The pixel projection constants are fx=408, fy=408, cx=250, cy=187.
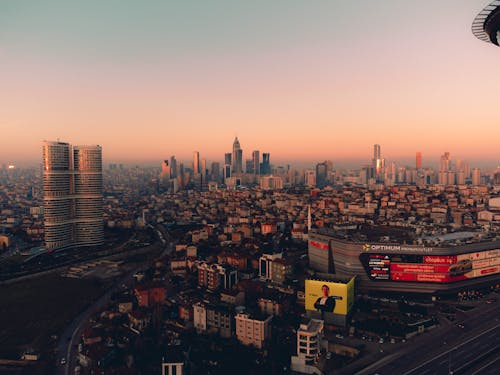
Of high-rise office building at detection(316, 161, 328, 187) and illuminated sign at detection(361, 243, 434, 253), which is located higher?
high-rise office building at detection(316, 161, 328, 187)

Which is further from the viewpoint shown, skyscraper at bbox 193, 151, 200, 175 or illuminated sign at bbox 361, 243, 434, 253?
skyscraper at bbox 193, 151, 200, 175

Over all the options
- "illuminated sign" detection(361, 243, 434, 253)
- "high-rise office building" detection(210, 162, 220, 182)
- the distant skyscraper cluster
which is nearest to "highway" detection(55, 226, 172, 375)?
"illuminated sign" detection(361, 243, 434, 253)

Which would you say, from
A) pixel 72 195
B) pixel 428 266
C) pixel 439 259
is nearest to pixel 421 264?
pixel 428 266

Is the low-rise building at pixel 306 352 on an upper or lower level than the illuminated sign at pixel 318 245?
lower

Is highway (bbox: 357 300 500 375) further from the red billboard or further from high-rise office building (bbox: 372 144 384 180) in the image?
high-rise office building (bbox: 372 144 384 180)

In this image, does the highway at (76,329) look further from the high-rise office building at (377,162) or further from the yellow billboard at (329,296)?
the high-rise office building at (377,162)

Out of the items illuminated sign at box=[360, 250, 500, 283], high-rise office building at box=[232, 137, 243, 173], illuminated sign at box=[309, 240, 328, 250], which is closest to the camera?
illuminated sign at box=[360, 250, 500, 283]

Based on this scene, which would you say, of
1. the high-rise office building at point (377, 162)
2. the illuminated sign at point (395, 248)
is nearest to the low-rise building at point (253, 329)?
the illuminated sign at point (395, 248)

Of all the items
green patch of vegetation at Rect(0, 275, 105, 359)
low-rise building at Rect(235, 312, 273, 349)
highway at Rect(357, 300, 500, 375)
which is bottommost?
green patch of vegetation at Rect(0, 275, 105, 359)
